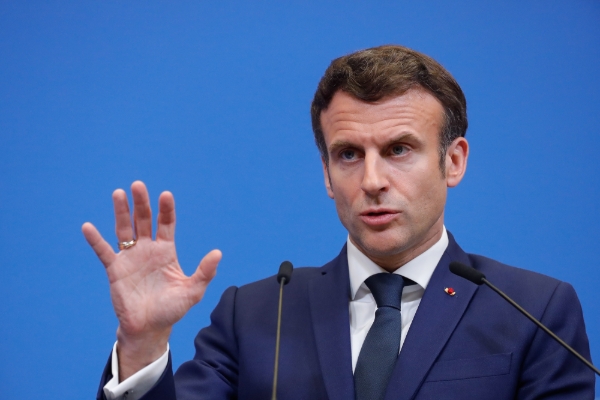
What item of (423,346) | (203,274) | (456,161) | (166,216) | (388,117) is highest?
(388,117)

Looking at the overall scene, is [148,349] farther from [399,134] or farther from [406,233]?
[399,134]

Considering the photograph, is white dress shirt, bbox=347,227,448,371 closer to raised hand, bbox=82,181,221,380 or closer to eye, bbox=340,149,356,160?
eye, bbox=340,149,356,160

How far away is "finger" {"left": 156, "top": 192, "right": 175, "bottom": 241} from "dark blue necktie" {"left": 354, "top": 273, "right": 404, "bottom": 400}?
54 cm

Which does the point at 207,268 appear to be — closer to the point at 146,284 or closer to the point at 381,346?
the point at 146,284

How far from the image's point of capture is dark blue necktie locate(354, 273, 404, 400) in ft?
5.28

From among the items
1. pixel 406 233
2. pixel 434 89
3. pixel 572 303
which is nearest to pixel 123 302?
pixel 406 233

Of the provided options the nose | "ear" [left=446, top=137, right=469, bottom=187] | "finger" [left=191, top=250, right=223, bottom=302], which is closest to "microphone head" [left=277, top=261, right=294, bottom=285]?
"finger" [left=191, top=250, right=223, bottom=302]

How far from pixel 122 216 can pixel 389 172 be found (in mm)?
649

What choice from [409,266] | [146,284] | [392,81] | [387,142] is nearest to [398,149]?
[387,142]

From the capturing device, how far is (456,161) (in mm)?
1930

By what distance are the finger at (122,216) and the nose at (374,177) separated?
557mm

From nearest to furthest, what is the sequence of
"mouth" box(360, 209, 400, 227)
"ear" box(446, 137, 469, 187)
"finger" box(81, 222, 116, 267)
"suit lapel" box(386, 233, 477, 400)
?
"finger" box(81, 222, 116, 267), "suit lapel" box(386, 233, 477, 400), "mouth" box(360, 209, 400, 227), "ear" box(446, 137, 469, 187)

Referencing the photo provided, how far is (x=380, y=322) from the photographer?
5.55ft

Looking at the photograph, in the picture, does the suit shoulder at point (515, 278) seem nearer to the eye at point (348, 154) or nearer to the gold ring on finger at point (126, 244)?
the eye at point (348, 154)
